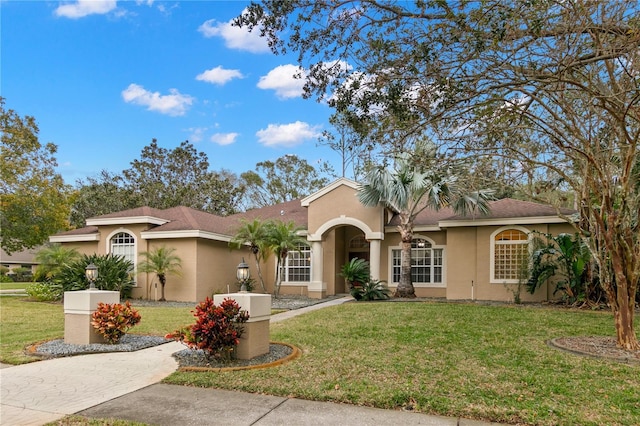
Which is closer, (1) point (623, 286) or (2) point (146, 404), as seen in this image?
(2) point (146, 404)

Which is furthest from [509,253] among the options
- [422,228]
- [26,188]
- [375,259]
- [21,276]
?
[21,276]

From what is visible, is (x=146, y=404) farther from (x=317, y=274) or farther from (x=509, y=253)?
(x=509, y=253)

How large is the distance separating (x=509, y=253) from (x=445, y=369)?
38.8 feet

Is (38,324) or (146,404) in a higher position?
(146,404)

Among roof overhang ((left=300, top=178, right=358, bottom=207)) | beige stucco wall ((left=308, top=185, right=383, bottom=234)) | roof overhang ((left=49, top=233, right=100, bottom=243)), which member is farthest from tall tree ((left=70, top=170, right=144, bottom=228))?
beige stucco wall ((left=308, top=185, right=383, bottom=234))

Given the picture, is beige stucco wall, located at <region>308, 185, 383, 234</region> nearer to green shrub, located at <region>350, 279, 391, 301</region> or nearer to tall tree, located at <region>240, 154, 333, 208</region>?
green shrub, located at <region>350, 279, 391, 301</region>

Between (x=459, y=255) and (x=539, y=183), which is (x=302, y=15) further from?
(x=459, y=255)

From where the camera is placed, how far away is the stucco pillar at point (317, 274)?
1994 centimetres

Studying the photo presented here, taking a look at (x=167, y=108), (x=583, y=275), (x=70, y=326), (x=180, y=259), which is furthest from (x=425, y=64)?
(x=167, y=108)

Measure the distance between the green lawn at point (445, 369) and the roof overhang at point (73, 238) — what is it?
26.2 ft

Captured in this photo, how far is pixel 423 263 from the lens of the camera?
20250 millimetres

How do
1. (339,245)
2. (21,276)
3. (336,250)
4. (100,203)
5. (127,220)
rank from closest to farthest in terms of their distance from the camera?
1. (127,220)
2. (336,250)
3. (339,245)
4. (100,203)
5. (21,276)

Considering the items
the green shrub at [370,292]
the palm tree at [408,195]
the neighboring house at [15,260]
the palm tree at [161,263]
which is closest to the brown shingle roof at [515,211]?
the palm tree at [408,195]

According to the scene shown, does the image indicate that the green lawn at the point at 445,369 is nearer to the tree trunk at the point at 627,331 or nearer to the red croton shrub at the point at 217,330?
the red croton shrub at the point at 217,330
